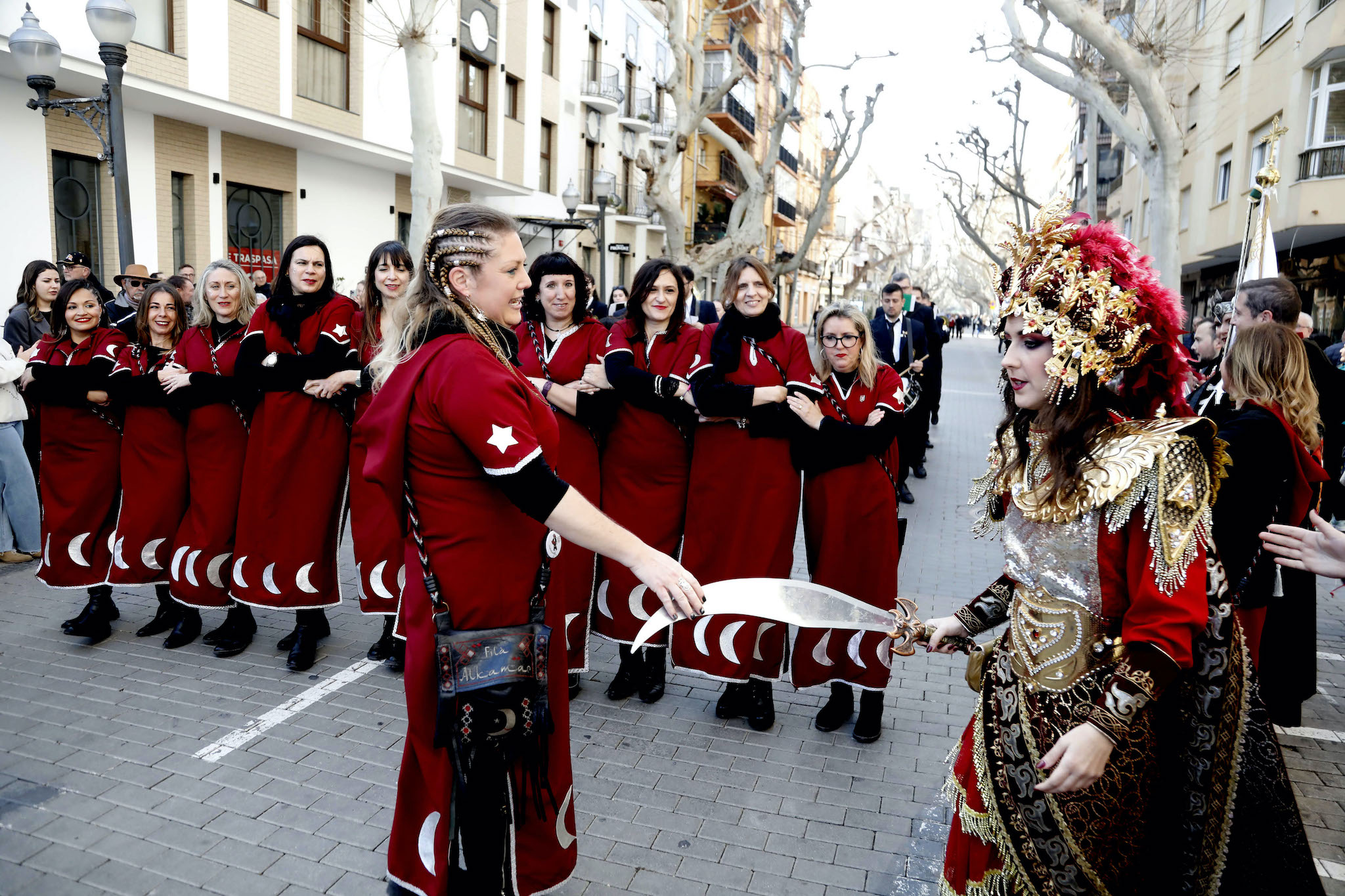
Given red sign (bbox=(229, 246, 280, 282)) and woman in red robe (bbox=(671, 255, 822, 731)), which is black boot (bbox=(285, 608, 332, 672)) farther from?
red sign (bbox=(229, 246, 280, 282))

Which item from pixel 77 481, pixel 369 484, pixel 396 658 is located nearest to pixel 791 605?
pixel 369 484

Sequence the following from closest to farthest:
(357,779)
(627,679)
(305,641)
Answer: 1. (357,779)
2. (627,679)
3. (305,641)

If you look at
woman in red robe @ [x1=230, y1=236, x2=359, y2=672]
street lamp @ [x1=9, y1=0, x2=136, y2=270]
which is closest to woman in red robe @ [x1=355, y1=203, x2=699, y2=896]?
woman in red robe @ [x1=230, y1=236, x2=359, y2=672]

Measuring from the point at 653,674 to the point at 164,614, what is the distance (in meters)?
3.08

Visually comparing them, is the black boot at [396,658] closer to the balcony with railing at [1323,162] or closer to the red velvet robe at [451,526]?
the red velvet robe at [451,526]

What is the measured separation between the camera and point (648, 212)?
34094 millimetres

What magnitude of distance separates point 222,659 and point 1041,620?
4.60 meters

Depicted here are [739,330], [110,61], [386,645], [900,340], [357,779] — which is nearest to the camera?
[357,779]

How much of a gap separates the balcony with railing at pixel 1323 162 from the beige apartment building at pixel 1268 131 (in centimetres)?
2

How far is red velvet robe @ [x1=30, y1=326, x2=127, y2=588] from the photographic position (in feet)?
17.8

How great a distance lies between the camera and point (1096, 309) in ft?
7.13

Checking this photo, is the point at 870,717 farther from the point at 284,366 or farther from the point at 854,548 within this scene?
the point at 284,366

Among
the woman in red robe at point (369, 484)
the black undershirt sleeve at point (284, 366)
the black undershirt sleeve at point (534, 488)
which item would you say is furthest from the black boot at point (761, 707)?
the black undershirt sleeve at point (284, 366)

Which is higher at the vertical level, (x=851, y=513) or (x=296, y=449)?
(x=296, y=449)
